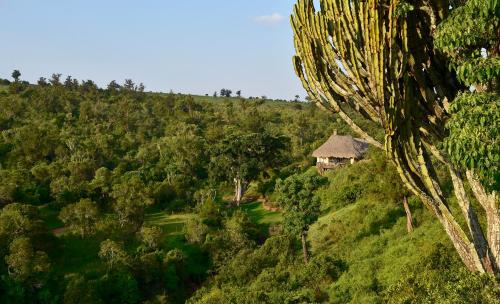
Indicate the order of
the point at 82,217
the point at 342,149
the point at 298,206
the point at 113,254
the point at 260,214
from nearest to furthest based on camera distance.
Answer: the point at 113,254, the point at 298,206, the point at 82,217, the point at 260,214, the point at 342,149

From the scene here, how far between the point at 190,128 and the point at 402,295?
55.2 meters

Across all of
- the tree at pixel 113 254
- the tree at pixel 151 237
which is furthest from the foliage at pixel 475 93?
the tree at pixel 151 237

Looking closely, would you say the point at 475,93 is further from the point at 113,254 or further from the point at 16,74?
the point at 16,74

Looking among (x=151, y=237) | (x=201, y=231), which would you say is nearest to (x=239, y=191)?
(x=201, y=231)

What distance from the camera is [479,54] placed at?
670cm

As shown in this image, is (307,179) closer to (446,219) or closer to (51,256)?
(51,256)

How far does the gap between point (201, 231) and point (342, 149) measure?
71.2ft

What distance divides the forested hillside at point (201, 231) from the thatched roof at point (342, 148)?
444cm

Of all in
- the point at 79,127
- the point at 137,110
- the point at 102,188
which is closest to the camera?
the point at 102,188

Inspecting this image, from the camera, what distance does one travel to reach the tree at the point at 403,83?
292 inches

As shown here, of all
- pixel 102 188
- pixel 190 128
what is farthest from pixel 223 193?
pixel 190 128

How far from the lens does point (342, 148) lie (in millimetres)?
47156

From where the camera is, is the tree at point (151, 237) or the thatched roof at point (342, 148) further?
the thatched roof at point (342, 148)

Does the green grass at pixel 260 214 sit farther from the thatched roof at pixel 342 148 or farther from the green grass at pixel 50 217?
the green grass at pixel 50 217
